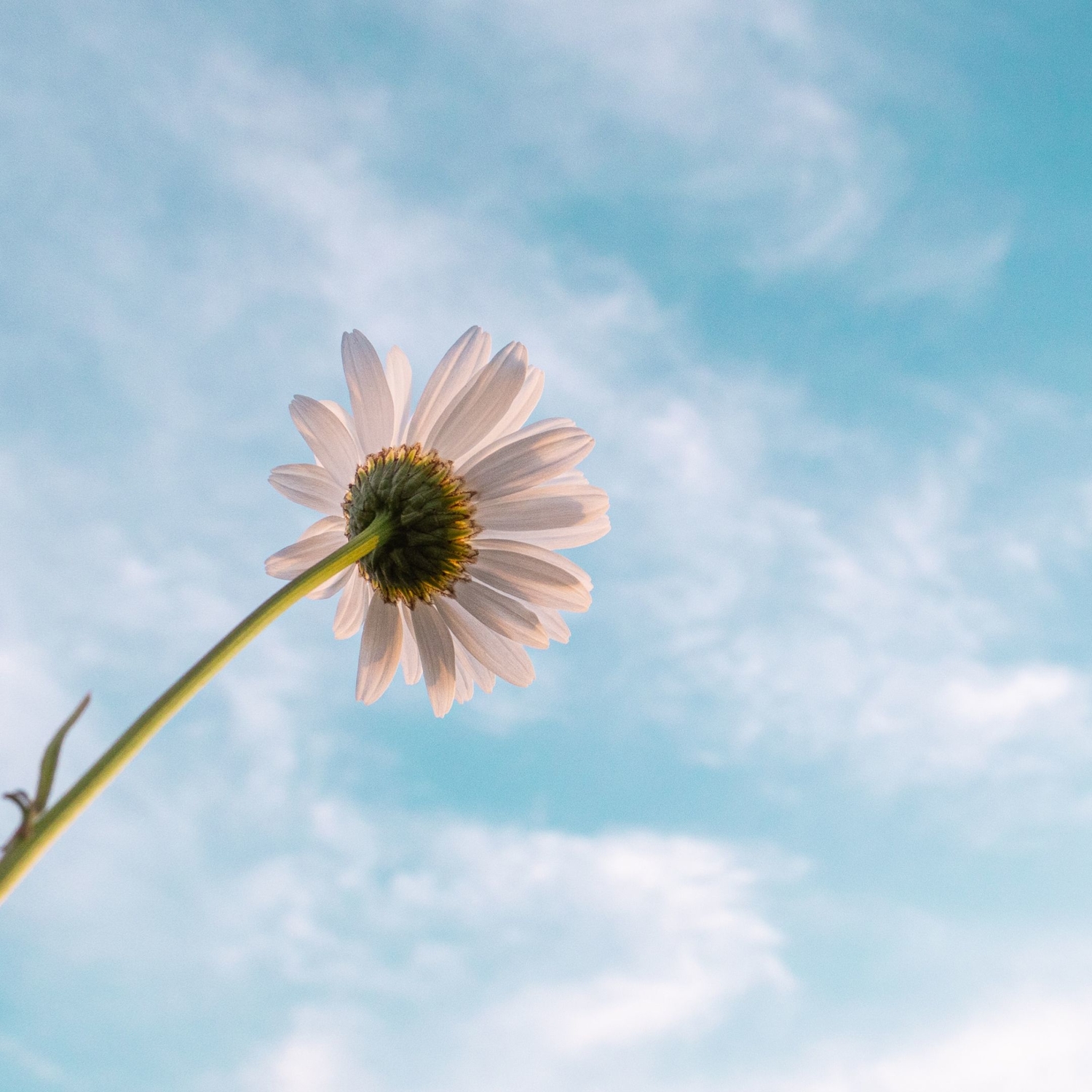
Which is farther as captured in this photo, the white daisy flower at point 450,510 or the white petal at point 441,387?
the white petal at point 441,387

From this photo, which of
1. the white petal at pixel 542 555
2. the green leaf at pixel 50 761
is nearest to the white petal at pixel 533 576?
the white petal at pixel 542 555

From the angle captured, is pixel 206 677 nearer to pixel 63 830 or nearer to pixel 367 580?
pixel 63 830

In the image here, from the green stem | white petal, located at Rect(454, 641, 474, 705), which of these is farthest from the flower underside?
the green stem

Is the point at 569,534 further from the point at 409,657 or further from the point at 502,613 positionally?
the point at 409,657

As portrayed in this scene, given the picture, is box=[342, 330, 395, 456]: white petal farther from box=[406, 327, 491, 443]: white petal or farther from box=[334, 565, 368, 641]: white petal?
box=[334, 565, 368, 641]: white petal

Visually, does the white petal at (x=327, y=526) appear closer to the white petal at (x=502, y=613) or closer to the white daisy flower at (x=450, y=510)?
the white daisy flower at (x=450, y=510)

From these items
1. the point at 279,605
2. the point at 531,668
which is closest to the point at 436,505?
the point at 531,668
